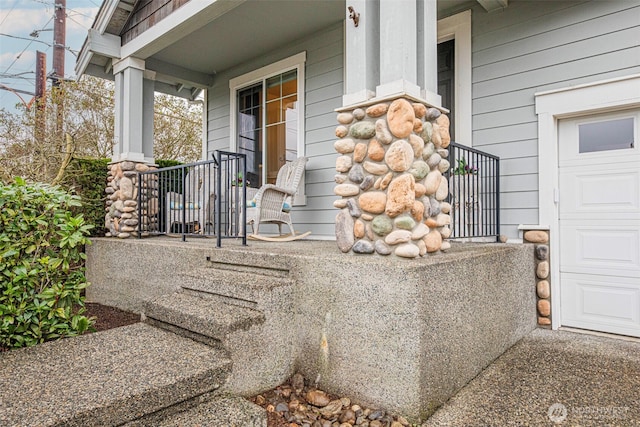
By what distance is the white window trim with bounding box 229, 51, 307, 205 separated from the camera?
507 centimetres

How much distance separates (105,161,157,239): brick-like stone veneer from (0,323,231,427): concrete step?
2.75 meters

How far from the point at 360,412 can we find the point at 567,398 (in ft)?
3.57

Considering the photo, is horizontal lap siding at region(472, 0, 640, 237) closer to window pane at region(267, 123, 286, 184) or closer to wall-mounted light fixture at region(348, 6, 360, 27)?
wall-mounted light fixture at region(348, 6, 360, 27)

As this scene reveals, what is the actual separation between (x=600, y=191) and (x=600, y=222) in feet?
0.83

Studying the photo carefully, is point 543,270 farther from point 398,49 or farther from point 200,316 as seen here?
point 200,316

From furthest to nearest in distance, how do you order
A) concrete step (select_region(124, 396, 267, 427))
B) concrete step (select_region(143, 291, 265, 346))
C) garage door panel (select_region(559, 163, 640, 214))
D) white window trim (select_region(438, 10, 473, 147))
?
white window trim (select_region(438, 10, 473, 147)) < garage door panel (select_region(559, 163, 640, 214)) < concrete step (select_region(143, 291, 265, 346)) < concrete step (select_region(124, 396, 267, 427))

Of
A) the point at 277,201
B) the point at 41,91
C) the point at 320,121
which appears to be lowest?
the point at 277,201

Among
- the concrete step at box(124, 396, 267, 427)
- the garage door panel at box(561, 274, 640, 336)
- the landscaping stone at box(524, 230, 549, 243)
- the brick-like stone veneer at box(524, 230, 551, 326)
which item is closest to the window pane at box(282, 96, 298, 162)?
the landscaping stone at box(524, 230, 549, 243)

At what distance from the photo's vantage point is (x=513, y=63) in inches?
144

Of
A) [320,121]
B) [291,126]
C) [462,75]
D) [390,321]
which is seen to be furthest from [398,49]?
[291,126]

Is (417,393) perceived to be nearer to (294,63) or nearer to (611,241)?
(611,241)

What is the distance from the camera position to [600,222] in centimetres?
324

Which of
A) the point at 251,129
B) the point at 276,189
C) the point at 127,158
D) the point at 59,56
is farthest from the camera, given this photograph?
the point at 59,56

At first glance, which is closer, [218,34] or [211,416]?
[211,416]
